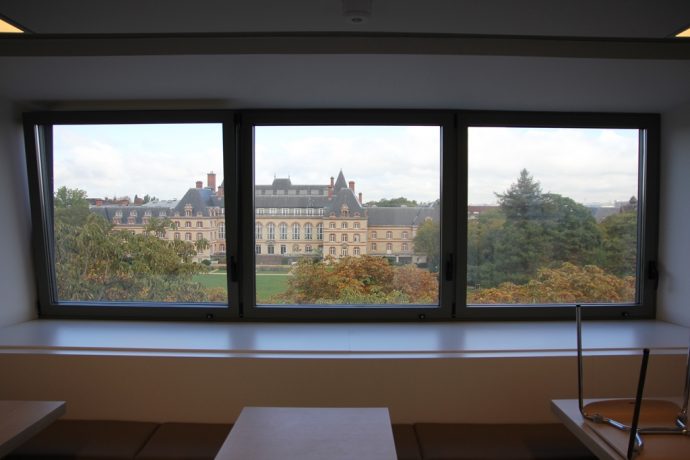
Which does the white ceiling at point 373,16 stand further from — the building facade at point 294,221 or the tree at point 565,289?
the tree at point 565,289

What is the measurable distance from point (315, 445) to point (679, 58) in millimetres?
1997

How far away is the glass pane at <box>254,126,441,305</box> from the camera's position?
8.08 ft

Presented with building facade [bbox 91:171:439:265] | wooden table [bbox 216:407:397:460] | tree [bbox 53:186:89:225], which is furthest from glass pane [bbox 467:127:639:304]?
tree [bbox 53:186:89:225]

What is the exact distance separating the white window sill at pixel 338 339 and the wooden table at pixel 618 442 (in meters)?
0.60

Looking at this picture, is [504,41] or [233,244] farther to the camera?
[233,244]

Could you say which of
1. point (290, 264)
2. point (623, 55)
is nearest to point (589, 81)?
point (623, 55)

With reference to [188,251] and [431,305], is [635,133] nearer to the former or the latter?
[431,305]

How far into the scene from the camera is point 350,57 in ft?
5.72

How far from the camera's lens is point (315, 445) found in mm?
1308

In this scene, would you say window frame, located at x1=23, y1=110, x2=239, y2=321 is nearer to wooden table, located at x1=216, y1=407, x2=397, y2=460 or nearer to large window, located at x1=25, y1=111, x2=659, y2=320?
large window, located at x1=25, y1=111, x2=659, y2=320

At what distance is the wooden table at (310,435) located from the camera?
4.12 feet

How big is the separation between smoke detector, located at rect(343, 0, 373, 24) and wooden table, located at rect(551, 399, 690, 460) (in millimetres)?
1456

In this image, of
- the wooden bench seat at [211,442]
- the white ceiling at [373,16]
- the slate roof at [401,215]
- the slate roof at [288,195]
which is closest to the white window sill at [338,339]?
the wooden bench seat at [211,442]

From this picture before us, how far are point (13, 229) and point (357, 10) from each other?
7.46 feet
